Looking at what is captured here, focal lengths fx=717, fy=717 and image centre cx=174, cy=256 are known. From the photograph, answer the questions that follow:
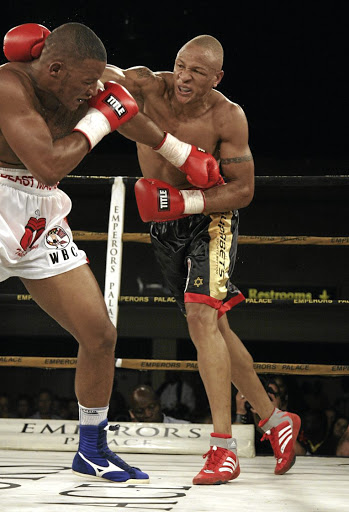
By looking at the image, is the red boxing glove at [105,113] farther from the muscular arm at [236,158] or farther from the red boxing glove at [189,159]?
the muscular arm at [236,158]

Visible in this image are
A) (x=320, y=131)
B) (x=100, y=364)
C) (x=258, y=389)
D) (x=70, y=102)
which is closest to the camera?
(x=70, y=102)

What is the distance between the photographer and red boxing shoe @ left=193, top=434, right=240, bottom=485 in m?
1.80

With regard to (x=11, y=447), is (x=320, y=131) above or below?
above

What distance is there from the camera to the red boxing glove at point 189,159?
200 cm

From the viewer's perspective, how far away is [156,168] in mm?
2252

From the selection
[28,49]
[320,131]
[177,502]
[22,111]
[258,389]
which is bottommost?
[177,502]

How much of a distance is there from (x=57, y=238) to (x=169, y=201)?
432 mm

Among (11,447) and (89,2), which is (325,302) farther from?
(89,2)

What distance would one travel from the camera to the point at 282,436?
2168mm

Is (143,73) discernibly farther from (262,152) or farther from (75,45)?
(262,152)

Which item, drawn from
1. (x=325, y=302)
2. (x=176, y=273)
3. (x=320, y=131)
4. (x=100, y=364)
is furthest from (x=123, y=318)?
(x=100, y=364)

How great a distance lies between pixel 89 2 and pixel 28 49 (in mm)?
4135

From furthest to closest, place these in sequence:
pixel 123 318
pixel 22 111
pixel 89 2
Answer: pixel 123 318 < pixel 89 2 < pixel 22 111

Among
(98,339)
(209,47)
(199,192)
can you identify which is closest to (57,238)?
(98,339)
